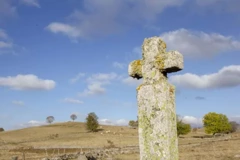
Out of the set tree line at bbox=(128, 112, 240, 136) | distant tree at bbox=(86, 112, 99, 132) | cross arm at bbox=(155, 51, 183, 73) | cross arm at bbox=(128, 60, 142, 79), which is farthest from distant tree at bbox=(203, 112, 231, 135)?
cross arm at bbox=(155, 51, 183, 73)

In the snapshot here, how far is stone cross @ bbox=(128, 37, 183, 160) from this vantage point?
5.29 metres

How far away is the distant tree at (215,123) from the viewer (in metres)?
85.1

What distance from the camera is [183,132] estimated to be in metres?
82.1

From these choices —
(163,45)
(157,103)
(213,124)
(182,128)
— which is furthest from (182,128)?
(157,103)

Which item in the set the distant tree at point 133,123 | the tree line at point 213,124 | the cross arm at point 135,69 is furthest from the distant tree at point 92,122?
the cross arm at point 135,69

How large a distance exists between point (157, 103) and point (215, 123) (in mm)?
85122

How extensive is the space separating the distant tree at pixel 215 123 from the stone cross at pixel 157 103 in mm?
84411

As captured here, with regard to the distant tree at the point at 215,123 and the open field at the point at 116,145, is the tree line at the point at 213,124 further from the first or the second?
the open field at the point at 116,145

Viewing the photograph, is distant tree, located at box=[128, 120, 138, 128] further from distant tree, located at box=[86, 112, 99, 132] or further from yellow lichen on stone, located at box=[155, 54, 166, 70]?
yellow lichen on stone, located at box=[155, 54, 166, 70]

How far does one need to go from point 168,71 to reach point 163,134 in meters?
1.25

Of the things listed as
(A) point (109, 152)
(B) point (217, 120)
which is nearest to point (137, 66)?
(A) point (109, 152)

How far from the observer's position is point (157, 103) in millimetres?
5438

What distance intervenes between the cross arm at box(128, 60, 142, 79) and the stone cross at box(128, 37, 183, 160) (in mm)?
79

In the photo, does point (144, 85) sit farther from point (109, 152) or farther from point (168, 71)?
point (109, 152)
